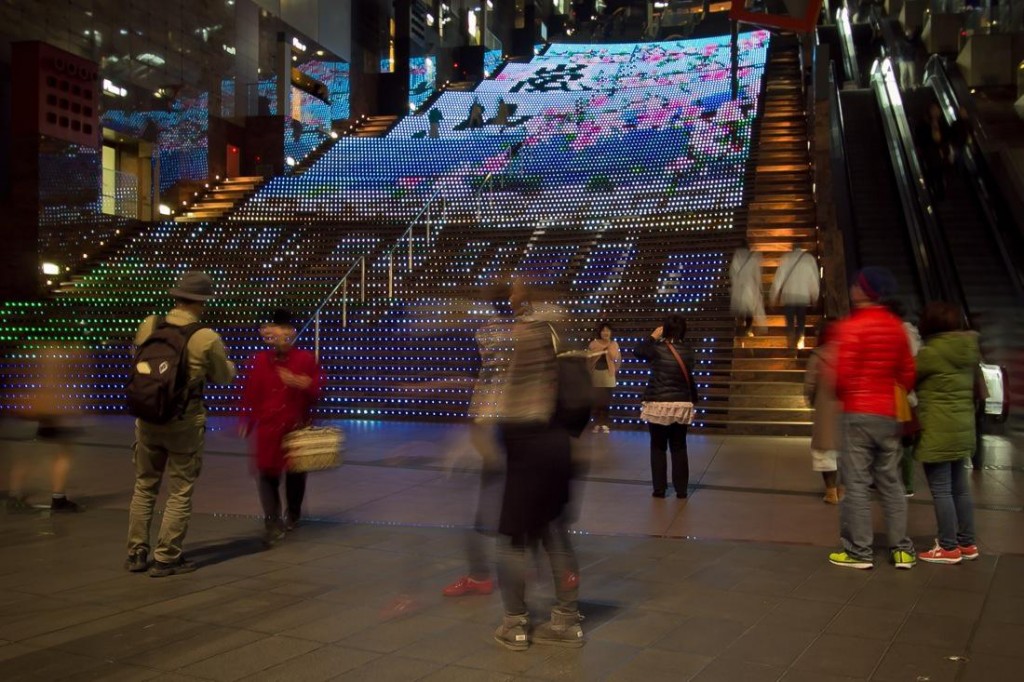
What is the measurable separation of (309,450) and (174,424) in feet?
3.08

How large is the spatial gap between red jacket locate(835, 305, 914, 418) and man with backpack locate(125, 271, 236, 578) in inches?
135

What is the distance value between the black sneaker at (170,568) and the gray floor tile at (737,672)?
9.64ft

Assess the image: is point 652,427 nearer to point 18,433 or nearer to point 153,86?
point 18,433

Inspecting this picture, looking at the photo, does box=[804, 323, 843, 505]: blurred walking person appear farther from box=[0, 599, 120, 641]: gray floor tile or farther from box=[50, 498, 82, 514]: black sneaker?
box=[50, 498, 82, 514]: black sneaker

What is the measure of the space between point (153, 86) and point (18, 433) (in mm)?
14056

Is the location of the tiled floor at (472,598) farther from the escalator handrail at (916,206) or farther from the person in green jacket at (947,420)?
the escalator handrail at (916,206)

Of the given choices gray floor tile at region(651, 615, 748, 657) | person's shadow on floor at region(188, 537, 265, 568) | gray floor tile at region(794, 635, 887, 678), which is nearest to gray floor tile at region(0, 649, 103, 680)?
person's shadow on floor at region(188, 537, 265, 568)

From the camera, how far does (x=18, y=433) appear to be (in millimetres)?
10734

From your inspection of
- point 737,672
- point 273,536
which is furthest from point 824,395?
point 273,536

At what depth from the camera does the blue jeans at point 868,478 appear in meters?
5.18

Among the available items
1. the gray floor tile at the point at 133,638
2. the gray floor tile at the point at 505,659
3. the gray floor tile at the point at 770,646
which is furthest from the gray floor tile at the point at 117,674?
the gray floor tile at the point at 770,646

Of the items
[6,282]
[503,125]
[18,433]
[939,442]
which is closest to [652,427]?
[939,442]

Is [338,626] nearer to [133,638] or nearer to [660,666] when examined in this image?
[133,638]

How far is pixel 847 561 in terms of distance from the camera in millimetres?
5297
